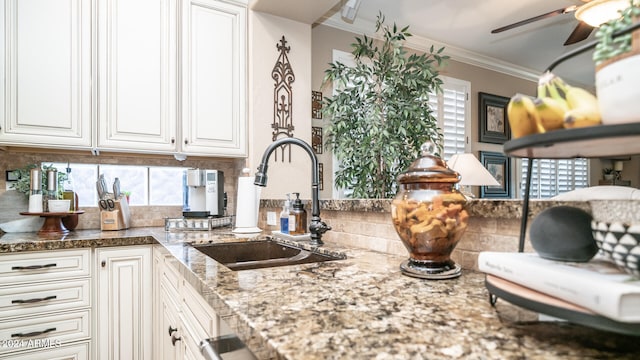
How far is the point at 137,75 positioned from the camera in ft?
7.25

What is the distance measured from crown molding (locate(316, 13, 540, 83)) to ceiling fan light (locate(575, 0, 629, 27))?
5.19ft

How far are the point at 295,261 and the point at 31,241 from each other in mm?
1354

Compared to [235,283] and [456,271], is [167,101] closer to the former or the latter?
[235,283]

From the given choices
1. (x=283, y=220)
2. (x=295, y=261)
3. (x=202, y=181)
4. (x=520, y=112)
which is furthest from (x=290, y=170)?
(x=520, y=112)

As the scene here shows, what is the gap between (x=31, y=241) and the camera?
167 centimetres

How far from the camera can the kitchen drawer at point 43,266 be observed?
162 cm

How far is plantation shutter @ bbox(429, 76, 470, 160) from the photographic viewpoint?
3.91m

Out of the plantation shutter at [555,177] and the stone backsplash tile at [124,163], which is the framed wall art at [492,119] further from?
the stone backsplash tile at [124,163]

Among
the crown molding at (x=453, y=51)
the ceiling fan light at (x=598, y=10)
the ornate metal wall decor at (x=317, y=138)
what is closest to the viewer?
the ceiling fan light at (x=598, y=10)

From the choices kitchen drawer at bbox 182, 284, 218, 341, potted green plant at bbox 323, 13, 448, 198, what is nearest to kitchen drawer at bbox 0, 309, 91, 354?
kitchen drawer at bbox 182, 284, 218, 341

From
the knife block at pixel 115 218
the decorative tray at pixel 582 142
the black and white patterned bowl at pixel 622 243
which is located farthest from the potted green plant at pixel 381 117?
the black and white patterned bowl at pixel 622 243

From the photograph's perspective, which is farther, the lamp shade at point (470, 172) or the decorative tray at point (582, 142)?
the lamp shade at point (470, 172)

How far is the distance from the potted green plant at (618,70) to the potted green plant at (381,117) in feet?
7.23

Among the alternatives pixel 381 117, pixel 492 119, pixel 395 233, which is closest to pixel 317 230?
pixel 395 233
